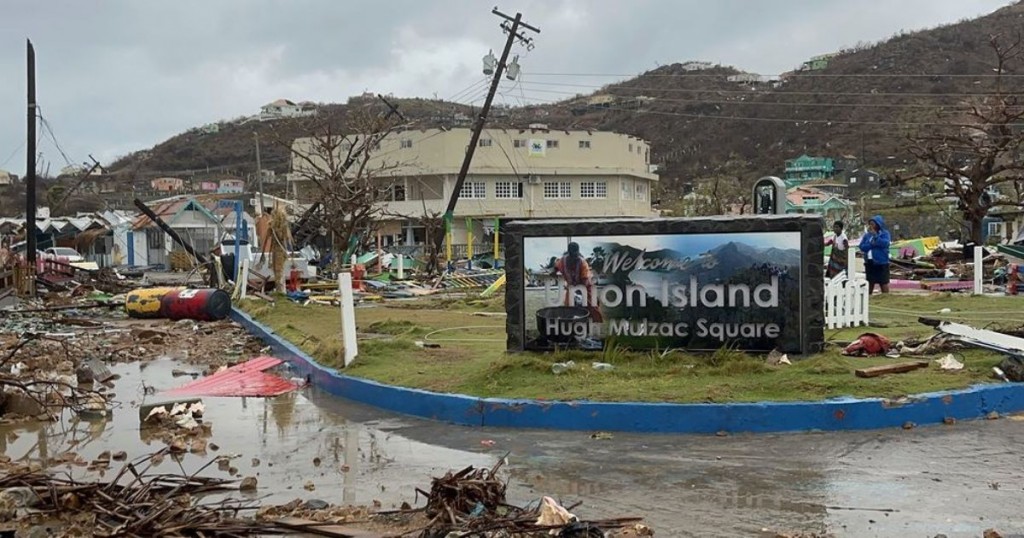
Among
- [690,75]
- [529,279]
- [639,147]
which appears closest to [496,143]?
[639,147]

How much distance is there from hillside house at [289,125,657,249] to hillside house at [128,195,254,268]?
36.8ft

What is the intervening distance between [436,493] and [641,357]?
443cm

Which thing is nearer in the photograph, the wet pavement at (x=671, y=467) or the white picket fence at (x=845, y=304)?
the wet pavement at (x=671, y=467)

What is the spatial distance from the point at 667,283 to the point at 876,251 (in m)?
10.2

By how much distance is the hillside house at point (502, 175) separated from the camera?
67500 millimetres

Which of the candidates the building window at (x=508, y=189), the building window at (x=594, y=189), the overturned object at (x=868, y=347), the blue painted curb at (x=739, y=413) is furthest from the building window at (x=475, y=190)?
the blue painted curb at (x=739, y=413)

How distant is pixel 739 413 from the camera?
8109mm

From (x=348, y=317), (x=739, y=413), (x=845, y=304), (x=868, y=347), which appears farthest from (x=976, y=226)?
(x=739, y=413)

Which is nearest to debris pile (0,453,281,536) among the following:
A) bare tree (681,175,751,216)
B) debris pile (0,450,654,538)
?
debris pile (0,450,654,538)

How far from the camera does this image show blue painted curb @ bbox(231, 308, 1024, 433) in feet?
26.4

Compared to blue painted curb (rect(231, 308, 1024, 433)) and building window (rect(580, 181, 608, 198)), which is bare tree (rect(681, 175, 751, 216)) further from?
blue painted curb (rect(231, 308, 1024, 433))

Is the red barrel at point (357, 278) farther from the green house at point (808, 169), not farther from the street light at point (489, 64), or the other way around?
the green house at point (808, 169)

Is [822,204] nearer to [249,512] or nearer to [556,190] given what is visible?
[556,190]

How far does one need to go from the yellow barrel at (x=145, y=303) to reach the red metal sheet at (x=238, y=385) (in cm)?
975
